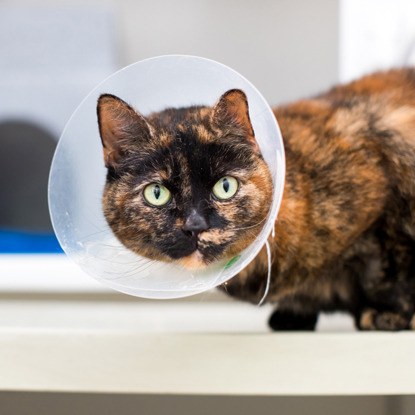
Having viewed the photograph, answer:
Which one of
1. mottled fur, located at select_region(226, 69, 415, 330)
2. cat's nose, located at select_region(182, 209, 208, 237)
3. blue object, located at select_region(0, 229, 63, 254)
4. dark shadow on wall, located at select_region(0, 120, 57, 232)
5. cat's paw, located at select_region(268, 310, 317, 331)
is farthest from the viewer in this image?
dark shadow on wall, located at select_region(0, 120, 57, 232)

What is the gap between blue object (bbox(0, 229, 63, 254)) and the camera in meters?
1.32

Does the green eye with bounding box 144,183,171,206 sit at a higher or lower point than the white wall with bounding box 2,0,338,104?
lower

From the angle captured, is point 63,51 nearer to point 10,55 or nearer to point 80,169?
point 10,55

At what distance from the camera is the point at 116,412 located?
916 mm

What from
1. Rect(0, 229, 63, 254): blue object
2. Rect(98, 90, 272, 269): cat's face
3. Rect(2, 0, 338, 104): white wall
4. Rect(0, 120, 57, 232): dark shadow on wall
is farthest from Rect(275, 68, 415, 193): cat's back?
Rect(0, 120, 57, 232): dark shadow on wall

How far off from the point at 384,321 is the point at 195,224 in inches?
17.2

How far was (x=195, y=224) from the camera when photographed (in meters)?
0.55

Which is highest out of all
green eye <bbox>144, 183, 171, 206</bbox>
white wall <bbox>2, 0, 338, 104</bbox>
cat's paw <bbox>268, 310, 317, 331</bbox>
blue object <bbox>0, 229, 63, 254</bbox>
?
white wall <bbox>2, 0, 338, 104</bbox>

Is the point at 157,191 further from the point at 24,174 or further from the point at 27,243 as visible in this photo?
the point at 24,174

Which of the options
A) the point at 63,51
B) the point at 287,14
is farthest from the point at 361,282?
the point at 63,51

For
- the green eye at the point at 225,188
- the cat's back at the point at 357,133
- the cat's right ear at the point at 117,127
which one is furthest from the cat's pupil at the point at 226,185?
the cat's back at the point at 357,133

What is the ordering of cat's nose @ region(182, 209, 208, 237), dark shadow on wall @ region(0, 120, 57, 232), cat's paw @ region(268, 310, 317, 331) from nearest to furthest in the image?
cat's nose @ region(182, 209, 208, 237) < cat's paw @ region(268, 310, 317, 331) < dark shadow on wall @ region(0, 120, 57, 232)

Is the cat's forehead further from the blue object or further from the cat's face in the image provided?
the blue object

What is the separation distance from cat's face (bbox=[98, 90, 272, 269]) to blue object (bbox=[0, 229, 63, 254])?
2.44 feet
